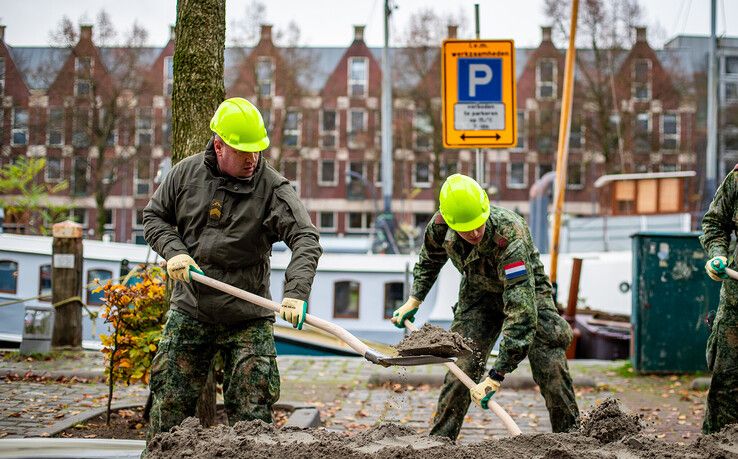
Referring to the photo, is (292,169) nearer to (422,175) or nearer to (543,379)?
(422,175)

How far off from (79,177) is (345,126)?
17.4 metres

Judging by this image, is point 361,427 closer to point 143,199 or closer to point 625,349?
point 625,349

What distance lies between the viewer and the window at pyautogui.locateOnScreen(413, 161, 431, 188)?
54.9 meters

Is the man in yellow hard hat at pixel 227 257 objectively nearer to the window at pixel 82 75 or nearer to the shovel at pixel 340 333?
the shovel at pixel 340 333

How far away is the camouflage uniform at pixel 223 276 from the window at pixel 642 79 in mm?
45557

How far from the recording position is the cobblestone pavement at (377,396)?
747 cm

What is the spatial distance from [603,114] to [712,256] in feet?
130

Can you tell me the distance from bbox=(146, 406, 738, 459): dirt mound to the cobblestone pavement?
2.22 metres

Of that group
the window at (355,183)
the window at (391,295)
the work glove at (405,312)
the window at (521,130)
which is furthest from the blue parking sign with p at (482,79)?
the window at (355,183)

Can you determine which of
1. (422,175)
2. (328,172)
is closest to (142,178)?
(328,172)

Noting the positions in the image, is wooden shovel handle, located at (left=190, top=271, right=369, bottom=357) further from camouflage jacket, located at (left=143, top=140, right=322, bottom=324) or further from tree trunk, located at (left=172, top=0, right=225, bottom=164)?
tree trunk, located at (left=172, top=0, right=225, bottom=164)

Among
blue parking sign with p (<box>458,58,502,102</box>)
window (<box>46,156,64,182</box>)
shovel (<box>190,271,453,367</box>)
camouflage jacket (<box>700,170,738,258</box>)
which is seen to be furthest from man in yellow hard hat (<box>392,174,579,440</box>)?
window (<box>46,156,64,182</box>)

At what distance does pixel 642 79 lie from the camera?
1930 inches

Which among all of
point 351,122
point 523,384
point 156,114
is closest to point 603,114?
point 351,122
